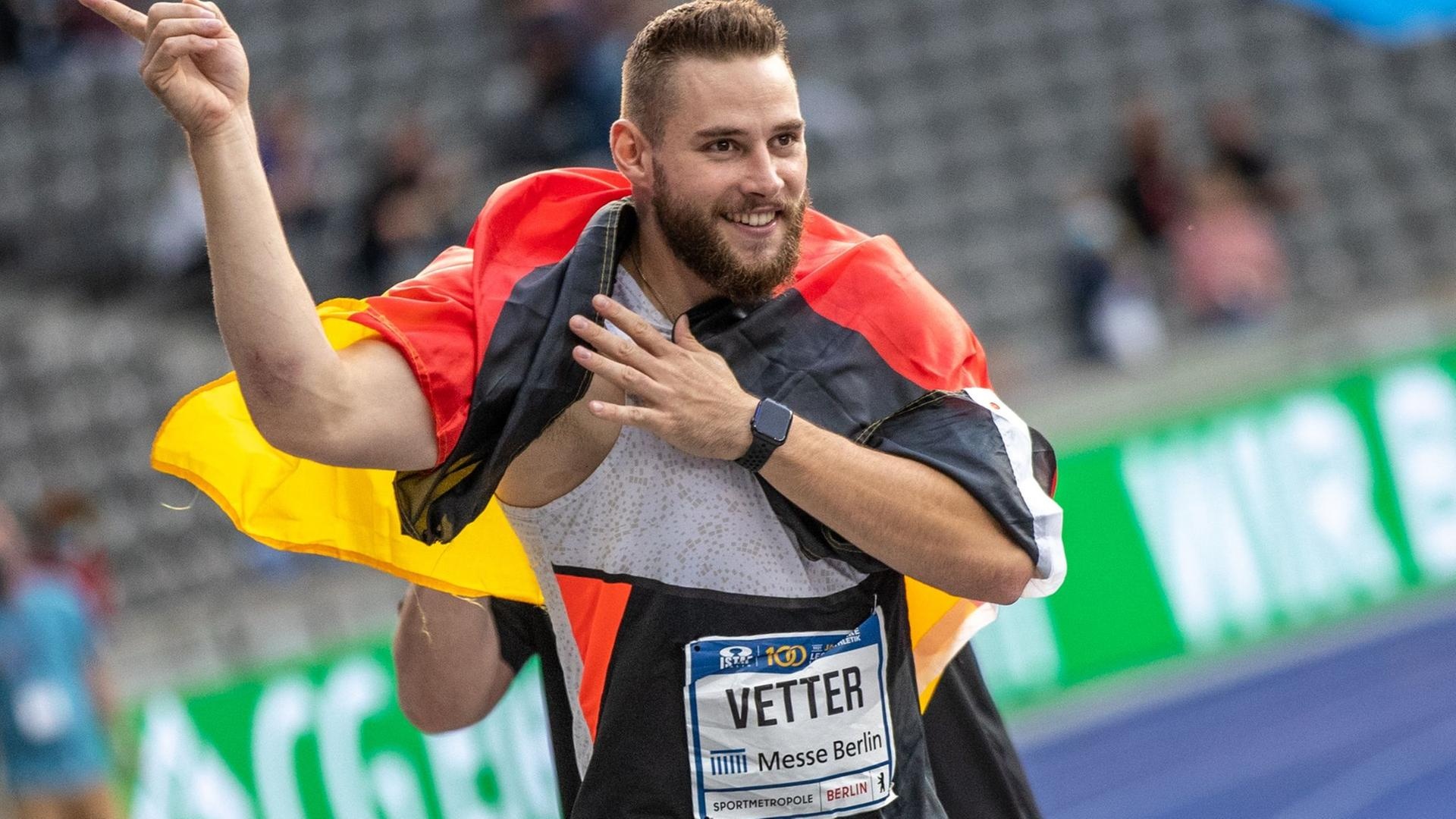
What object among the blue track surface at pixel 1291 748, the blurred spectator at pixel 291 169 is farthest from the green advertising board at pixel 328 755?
the blurred spectator at pixel 291 169

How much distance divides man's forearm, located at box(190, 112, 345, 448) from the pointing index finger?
196 mm

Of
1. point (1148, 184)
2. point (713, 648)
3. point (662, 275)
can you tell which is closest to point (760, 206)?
point (662, 275)

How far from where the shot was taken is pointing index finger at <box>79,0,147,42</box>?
279cm

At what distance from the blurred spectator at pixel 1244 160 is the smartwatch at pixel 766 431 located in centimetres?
982

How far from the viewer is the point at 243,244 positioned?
2.72 metres

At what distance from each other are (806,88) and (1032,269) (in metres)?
1.98

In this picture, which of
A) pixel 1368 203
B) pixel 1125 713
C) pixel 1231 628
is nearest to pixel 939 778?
pixel 1125 713

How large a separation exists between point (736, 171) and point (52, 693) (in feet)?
19.7

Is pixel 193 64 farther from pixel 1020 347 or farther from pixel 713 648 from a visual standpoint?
pixel 1020 347

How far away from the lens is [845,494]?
3.02 meters

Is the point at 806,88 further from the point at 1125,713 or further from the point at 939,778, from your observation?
the point at 939,778

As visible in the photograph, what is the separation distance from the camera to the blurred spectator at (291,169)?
10.9 m

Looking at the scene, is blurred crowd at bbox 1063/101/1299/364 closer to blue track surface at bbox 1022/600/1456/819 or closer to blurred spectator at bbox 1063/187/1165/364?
blurred spectator at bbox 1063/187/1165/364

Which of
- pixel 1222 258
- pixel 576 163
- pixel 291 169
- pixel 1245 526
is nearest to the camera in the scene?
pixel 1245 526
